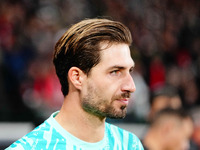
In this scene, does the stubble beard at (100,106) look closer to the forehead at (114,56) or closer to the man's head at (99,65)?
the man's head at (99,65)

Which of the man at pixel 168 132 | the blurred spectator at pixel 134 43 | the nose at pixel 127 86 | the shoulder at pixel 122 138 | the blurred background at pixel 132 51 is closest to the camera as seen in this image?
the nose at pixel 127 86

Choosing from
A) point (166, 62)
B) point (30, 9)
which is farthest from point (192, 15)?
point (30, 9)

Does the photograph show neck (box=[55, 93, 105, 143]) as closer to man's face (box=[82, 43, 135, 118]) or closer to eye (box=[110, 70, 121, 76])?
man's face (box=[82, 43, 135, 118])

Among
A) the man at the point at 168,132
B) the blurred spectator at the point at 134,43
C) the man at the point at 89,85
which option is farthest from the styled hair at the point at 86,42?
the blurred spectator at the point at 134,43

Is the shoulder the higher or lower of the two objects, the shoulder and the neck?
the lower

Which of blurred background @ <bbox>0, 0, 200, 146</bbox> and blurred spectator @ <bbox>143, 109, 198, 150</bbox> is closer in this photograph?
blurred spectator @ <bbox>143, 109, 198, 150</bbox>

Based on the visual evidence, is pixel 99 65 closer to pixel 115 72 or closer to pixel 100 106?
pixel 115 72

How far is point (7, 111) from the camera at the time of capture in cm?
655

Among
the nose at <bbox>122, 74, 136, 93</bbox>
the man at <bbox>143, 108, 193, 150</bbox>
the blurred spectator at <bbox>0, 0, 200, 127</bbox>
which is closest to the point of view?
the nose at <bbox>122, 74, 136, 93</bbox>

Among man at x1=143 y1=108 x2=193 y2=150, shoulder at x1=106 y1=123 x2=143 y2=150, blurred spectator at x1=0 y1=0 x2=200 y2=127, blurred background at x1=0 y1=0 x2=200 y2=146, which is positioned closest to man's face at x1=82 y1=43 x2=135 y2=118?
shoulder at x1=106 y1=123 x2=143 y2=150

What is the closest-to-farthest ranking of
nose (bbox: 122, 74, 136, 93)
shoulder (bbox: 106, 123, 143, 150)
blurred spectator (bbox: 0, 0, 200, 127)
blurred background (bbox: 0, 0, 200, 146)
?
nose (bbox: 122, 74, 136, 93)
shoulder (bbox: 106, 123, 143, 150)
blurred background (bbox: 0, 0, 200, 146)
blurred spectator (bbox: 0, 0, 200, 127)

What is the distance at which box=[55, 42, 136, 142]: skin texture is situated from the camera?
234 cm

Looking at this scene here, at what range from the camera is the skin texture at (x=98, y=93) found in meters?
2.34

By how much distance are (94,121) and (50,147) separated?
0.30 meters
